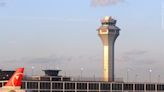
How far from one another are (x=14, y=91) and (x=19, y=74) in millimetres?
6856

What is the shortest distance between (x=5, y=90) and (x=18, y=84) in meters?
4.46

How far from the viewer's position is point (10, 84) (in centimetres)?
12494

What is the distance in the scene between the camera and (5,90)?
121688mm

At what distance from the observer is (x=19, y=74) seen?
12525 centimetres

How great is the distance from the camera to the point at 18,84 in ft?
410

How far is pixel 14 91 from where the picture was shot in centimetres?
11956

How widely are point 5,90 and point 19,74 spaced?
5.98 meters

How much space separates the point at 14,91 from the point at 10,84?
5.80m

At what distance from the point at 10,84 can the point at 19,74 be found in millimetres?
3387

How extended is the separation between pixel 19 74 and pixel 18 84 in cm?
255

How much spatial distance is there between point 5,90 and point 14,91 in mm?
3293
